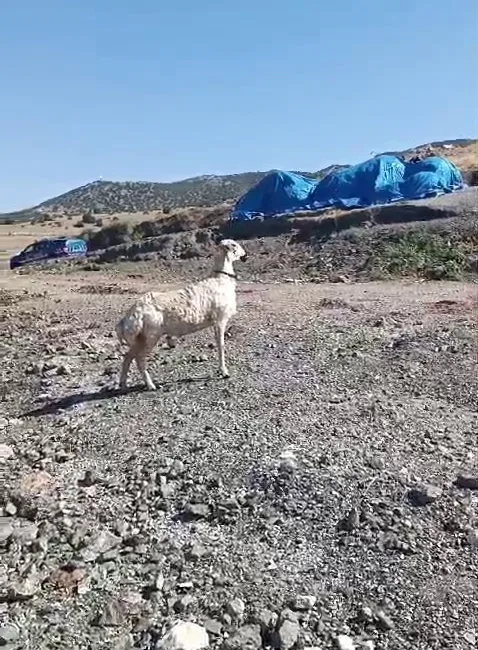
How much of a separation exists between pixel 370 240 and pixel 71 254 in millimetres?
15544

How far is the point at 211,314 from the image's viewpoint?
31.7ft

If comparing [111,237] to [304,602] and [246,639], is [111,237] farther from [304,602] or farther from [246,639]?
[246,639]

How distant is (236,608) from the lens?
191 inches

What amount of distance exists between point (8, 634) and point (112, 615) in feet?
1.99

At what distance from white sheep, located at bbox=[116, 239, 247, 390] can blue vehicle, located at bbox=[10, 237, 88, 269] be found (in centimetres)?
2500

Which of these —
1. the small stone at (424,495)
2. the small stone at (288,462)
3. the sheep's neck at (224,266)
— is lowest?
the small stone at (424,495)

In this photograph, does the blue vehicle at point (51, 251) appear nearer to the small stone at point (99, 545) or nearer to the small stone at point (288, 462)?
the small stone at point (288, 462)

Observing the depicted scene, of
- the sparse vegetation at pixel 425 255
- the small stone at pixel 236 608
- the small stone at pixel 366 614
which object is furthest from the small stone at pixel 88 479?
the sparse vegetation at pixel 425 255

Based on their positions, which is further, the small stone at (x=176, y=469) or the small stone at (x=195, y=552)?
the small stone at (x=176, y=469)

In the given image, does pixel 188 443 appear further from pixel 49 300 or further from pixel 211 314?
pixel 49 300

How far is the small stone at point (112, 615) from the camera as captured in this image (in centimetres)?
480

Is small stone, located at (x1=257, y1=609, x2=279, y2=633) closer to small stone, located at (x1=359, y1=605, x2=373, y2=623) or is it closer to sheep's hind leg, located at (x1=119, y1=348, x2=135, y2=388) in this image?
small stone, located at (x1=359, y1=605, x2=373, y2=623)

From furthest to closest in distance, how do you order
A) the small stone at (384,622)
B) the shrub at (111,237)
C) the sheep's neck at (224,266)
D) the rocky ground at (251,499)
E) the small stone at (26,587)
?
the shrub at (111,237) → the sheep's neck at (224,266) → the small stone at (26,587) → the rocky ground at (251,499) → the small stone at (384,622)

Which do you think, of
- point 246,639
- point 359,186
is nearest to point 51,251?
point 359,186
